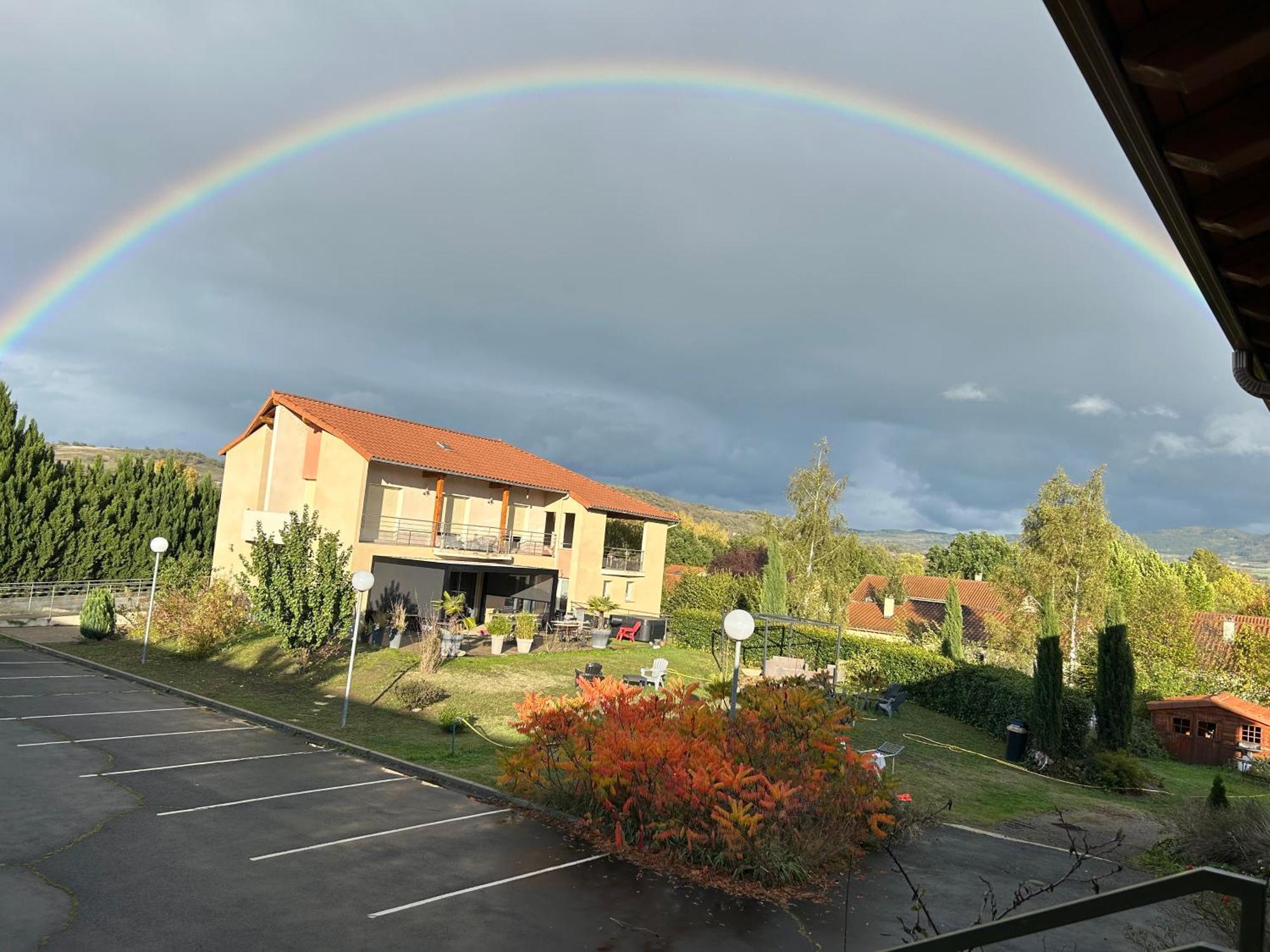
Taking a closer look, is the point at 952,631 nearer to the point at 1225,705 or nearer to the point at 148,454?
the point at 1225,705

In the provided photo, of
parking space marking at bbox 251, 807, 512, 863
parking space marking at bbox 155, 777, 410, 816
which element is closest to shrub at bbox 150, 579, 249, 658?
parking space marking at bbox 155, 777, 410, 816

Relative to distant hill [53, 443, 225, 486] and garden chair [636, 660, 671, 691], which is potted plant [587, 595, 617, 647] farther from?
distant hill [53, 443, 225, 486]

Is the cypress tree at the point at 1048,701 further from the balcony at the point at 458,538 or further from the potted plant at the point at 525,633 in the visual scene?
the balcony at the point at 458,538

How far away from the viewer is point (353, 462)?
1132 inches

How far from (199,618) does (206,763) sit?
11.0 meters

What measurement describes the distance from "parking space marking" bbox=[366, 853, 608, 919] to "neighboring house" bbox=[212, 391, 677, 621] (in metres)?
19.4

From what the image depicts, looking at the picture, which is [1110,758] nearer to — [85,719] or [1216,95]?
[1216,95]

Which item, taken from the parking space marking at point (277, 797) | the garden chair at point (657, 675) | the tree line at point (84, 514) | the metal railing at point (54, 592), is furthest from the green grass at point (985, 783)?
the metal railing at point (54, 592)

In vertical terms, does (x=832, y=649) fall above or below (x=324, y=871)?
above

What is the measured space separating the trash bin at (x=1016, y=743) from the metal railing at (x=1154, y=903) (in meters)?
20.3

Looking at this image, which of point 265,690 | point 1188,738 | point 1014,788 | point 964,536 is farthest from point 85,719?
point 964,536

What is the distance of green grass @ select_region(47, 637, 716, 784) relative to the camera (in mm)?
15000

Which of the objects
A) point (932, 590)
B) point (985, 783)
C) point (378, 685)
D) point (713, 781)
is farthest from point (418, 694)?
point (932, 590)

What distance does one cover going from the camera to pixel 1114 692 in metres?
21.6
